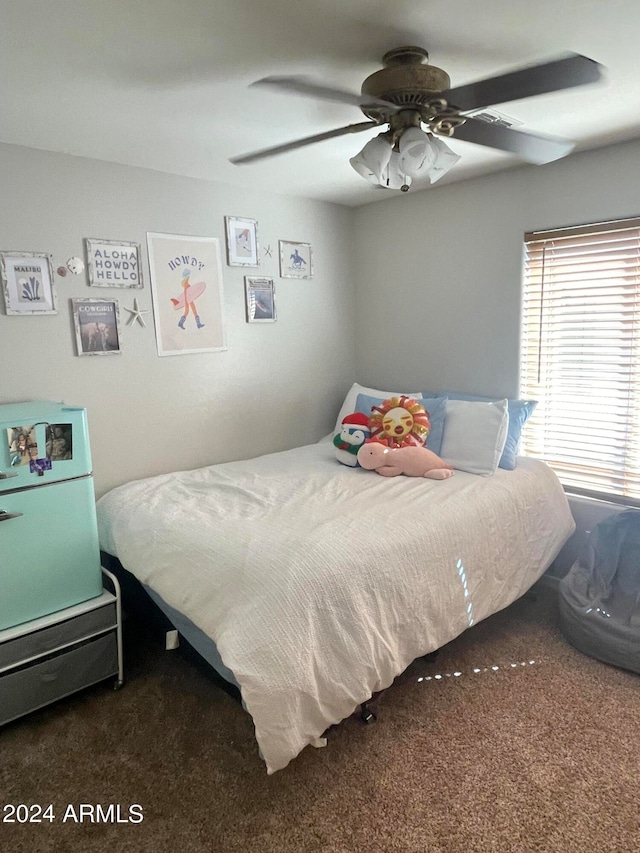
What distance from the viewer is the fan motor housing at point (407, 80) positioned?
5.20ft

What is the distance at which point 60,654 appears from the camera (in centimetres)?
206

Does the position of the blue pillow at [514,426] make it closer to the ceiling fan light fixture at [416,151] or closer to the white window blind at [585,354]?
the white window blind at [585,354]

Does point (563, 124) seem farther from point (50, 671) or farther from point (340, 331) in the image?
point (50, 671)

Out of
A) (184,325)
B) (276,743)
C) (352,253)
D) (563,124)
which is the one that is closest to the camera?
(276,743)

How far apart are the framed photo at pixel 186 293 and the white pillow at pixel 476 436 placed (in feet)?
4.60

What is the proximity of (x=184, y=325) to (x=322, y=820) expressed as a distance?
2.33 m

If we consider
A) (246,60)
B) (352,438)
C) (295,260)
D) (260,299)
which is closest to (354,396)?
(352,438)

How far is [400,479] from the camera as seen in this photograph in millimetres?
2680

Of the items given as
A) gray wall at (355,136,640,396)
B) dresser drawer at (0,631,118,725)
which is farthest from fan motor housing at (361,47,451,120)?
dresser drawer at (0,631,118,725)

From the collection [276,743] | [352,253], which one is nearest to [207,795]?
[276,743]

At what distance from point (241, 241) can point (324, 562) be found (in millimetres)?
2102

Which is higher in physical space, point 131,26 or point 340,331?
point 131,26

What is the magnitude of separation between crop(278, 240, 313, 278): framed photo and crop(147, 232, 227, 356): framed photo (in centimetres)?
48

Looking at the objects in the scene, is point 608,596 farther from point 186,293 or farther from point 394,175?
point 186,293
